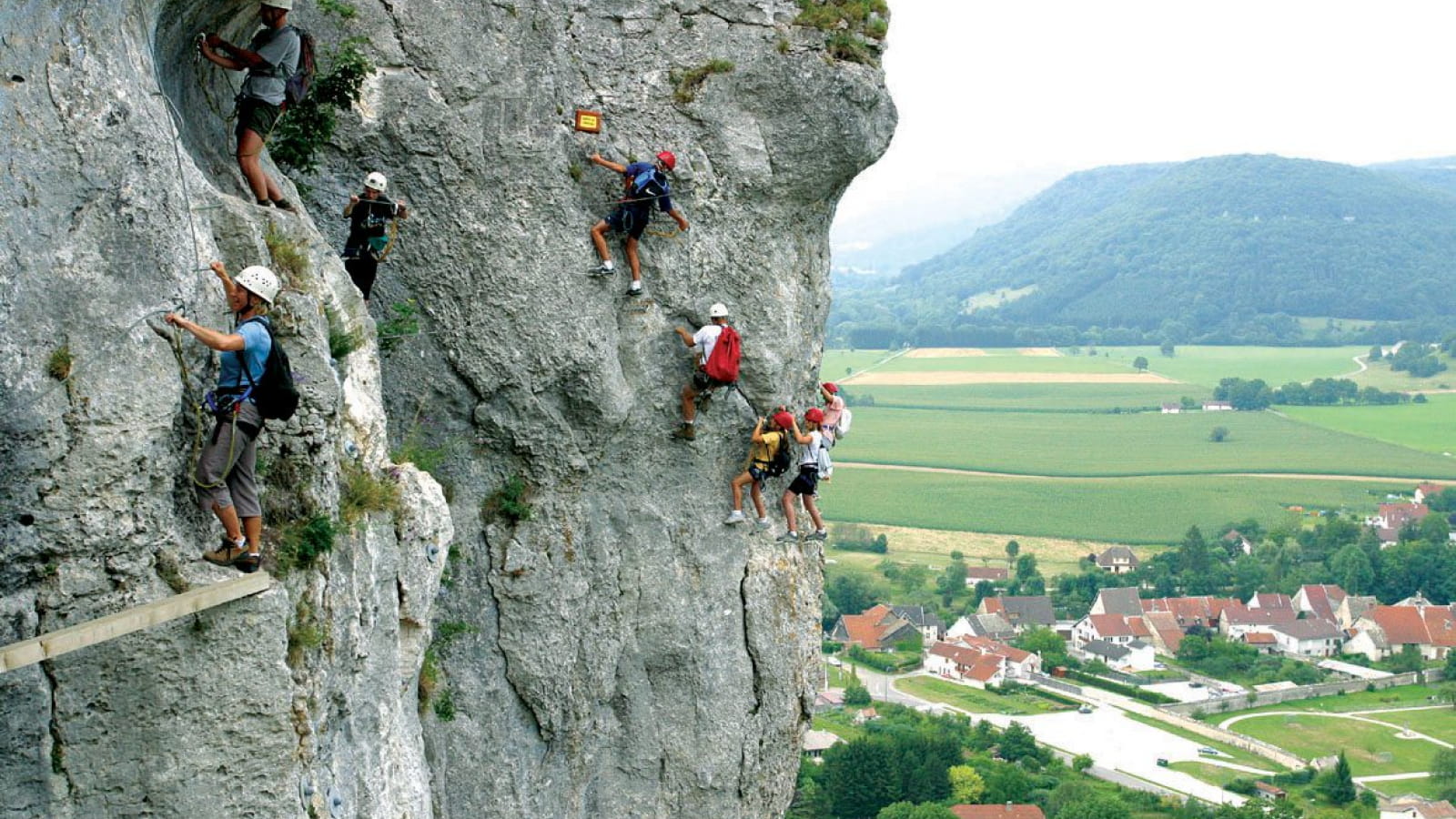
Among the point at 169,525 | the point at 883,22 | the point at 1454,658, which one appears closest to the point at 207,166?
the point at 169,525

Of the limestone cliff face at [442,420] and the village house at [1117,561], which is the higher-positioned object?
the limestone cliff face at [442,420]

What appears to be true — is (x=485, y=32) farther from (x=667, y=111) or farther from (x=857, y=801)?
(x=857, y=801)

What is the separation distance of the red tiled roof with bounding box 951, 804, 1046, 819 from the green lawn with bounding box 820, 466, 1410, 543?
75.0 meters

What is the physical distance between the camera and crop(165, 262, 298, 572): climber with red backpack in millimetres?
9516

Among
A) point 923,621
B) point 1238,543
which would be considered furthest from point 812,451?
point 1238,543

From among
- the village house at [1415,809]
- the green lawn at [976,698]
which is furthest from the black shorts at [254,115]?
the green lawn at [976,698]

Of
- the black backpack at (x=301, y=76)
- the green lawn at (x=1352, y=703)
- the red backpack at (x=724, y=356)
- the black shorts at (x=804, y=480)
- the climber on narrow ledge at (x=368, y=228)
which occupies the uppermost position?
the black backpack at (x=301, y=76)

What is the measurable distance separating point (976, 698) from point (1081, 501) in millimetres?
66137

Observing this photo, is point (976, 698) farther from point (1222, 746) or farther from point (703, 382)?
point (703, 382)

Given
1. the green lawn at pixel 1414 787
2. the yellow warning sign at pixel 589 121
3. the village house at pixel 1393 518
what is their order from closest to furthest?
the yellow warning sign at pixel 589 121 < the green lawn at pixel 1414 787 < the village house at pixel 1393 518

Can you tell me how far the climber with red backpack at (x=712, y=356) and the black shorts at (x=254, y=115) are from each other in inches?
220

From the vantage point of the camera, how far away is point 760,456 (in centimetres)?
1647

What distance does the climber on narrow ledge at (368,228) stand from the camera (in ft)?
43.4

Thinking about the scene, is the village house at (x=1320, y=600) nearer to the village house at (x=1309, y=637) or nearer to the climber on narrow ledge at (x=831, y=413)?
the village house at (x=1309, y=637)
